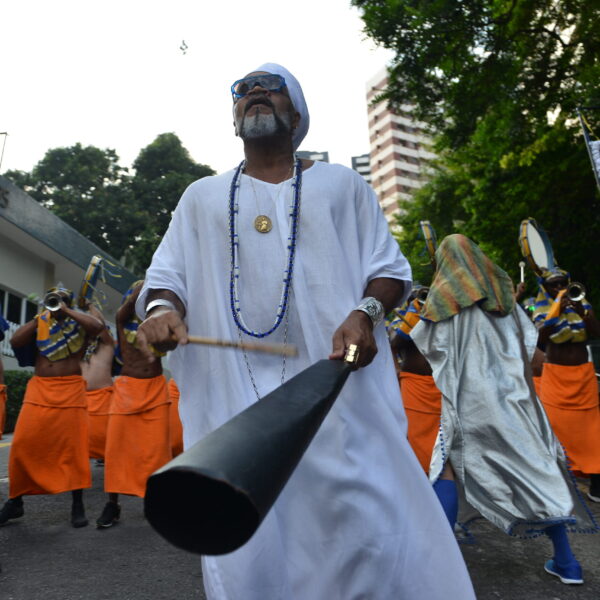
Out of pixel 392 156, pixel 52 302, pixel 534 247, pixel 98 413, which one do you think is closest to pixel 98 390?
pixel 98 413

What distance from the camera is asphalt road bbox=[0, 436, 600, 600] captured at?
331cm

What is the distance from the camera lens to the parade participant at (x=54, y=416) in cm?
516

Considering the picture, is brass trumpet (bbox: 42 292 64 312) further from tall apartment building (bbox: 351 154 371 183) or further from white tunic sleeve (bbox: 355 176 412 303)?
tall apartment building (bbox: 351 154 371 183)

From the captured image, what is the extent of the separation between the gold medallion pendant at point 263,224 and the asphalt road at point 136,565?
1933 mm

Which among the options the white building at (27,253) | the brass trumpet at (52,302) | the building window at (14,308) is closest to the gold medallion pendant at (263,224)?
the brass trumpet at (52,302)

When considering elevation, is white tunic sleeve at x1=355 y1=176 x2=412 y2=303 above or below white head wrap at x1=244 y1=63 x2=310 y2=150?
below

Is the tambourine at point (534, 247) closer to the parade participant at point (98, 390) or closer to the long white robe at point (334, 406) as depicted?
the long white robe at point (334, 406)

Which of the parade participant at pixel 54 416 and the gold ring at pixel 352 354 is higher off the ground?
the gold ring at pixel 352 354

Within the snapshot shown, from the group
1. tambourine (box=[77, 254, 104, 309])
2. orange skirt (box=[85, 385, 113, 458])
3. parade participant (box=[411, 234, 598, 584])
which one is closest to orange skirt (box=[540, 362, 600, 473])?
parade participant (box=[411, 234, 598, 584])

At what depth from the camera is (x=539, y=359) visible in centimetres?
773

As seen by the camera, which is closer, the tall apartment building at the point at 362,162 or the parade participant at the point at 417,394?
the parade participant at the point at 417,394

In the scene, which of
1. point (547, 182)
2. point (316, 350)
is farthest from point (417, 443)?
point (547, 182)

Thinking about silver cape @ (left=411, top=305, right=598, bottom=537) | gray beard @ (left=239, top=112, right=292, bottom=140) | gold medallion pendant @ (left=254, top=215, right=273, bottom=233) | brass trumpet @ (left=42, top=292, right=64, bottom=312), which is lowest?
silver cape @ (left=411, top=305, right=598, bottom=537)

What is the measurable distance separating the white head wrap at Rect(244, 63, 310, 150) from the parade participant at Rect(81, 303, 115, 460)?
5357 mm
